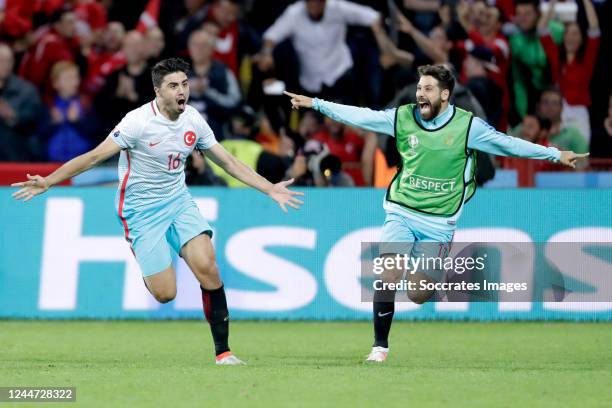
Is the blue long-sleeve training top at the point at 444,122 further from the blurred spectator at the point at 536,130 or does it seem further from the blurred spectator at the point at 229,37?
the blurred spectator at the point at 229,37

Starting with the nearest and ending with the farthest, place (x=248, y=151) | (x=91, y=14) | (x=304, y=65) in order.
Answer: (x=248, y=151) → (x=304, y=65) → (x=91, y=14)

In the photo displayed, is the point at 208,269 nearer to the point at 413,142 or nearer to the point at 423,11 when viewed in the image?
the point at 413,142

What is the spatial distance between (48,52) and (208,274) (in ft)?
28.4

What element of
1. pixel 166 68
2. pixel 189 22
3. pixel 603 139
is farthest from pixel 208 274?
pixel 189 22

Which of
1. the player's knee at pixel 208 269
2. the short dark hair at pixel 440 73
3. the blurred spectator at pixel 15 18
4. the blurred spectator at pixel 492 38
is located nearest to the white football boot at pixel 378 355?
the player's knee at pixel 208 269

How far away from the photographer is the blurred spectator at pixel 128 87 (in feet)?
59.3

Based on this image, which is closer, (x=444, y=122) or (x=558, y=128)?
(x=444, y=122)

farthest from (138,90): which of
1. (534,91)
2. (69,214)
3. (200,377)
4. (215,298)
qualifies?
(200,377)

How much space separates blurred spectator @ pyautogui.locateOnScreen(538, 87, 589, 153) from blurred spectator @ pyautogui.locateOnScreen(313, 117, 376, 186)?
2253 mm

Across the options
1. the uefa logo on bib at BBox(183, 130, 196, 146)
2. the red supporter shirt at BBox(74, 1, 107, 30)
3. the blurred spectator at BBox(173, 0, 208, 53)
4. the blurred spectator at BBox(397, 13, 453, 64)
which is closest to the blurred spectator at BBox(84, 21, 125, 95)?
the red supporter shirt at BBox(74, 1, 107, 30)

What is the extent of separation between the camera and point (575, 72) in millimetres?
18250

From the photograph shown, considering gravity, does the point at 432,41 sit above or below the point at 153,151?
above

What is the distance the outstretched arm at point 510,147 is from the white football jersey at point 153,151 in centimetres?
218

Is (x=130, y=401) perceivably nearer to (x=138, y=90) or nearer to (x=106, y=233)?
(x=106, y=233)
